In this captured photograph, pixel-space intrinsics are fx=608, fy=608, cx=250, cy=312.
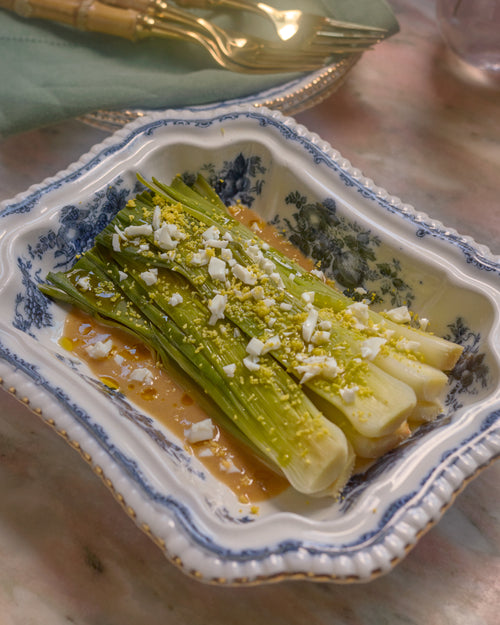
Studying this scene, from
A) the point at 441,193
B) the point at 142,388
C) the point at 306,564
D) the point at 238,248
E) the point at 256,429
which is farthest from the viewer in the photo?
the point at 441,193

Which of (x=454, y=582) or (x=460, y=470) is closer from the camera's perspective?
(x=460, y=470)

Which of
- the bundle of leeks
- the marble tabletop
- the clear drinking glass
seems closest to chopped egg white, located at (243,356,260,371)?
the bundle of leeks

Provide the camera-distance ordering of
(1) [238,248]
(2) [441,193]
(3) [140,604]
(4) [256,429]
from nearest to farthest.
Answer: (3) [140,604] < (4) [256,429] < (1) [238,248] < (2) [441,193]

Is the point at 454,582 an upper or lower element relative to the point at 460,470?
lower

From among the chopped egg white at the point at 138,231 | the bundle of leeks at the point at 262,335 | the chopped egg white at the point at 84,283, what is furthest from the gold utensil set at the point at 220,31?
the chopped egg white at the point at 84,283

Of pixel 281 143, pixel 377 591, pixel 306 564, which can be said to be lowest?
pixel 377 591

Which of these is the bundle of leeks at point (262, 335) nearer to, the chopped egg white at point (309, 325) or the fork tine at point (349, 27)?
the chopped egg white at point (309, 325)

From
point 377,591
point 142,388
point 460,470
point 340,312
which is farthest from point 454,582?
point 142,388

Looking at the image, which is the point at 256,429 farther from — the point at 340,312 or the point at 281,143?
the point at 281,143
